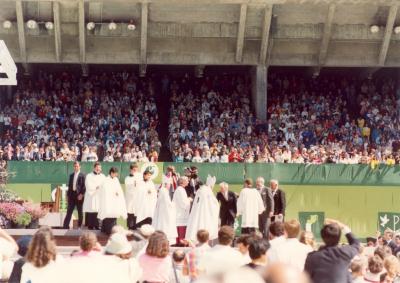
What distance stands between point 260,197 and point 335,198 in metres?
5.77

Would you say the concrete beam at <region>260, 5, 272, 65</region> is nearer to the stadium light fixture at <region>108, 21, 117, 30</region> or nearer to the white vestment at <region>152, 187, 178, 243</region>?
the stadium light fixture at <region>108, 21, 117, 30</region>

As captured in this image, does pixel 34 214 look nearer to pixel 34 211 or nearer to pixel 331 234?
pixel 34 211

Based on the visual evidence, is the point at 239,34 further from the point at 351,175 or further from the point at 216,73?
the point at 351,175

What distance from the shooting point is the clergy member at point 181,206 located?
1581cm

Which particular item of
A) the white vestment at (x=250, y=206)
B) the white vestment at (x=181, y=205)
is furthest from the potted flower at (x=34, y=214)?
the white vestment at (x=250, y=206)

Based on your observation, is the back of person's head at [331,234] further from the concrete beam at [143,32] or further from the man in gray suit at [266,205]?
the concrete beam at [143,32]

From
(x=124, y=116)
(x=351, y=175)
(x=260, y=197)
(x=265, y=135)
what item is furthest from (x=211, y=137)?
(x=260, y=197)

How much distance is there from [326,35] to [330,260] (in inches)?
1004

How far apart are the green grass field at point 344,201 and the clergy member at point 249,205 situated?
16.4 feet

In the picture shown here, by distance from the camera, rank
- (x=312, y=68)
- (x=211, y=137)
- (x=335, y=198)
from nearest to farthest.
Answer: (x=335, y=198) < (x=211, y=137) < (x=312, y=68)

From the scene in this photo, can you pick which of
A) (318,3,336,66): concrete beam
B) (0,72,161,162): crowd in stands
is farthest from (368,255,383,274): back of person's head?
(318,3,336,66): concrete beam

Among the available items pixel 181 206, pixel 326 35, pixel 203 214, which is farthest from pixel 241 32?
pixel 203 214

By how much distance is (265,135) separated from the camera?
95.6ft

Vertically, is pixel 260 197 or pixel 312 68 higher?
pixel 312 68
